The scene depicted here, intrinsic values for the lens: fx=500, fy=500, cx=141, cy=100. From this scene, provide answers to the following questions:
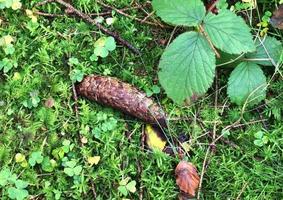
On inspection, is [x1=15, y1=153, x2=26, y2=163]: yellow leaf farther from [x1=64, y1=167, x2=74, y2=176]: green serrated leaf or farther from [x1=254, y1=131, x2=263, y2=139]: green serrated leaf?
[x1=254, y1=131, x2=263, y2=139]: green serrated leaf

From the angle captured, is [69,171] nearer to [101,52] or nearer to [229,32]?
[101,52]

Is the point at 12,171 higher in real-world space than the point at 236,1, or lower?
lower

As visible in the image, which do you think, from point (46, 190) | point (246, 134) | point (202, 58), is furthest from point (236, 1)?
point (46, 190)

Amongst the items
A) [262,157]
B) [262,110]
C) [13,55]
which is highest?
[13,55]

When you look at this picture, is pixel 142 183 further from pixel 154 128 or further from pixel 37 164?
pixel 37 164

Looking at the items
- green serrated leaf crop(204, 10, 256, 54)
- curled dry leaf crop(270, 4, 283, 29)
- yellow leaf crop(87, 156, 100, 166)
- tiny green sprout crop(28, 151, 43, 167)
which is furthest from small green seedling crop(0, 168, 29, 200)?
curled dry leaf crop(270, 4, 283, 29)
